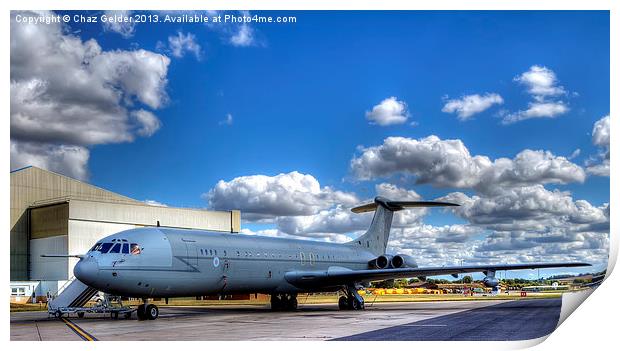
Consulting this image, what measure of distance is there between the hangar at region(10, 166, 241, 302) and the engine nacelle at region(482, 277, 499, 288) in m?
38.0

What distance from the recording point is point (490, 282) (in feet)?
102

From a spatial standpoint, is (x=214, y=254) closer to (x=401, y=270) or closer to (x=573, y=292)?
(x=401, y=270)

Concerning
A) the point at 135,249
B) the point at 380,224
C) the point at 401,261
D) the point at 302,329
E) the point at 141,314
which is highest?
the point at 380,224

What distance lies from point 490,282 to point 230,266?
40.6ft

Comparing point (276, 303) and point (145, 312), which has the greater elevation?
point (145, 312)

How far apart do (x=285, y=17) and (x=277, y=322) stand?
1256 cm

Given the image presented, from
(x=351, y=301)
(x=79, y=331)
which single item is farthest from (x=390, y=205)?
(x=79, y=331)

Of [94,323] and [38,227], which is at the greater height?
[38,227]

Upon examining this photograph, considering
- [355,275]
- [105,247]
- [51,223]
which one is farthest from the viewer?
[51,223]

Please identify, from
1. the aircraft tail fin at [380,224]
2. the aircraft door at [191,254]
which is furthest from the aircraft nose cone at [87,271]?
the aircraft tail fin at [380,224]

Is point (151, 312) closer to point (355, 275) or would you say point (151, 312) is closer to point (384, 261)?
point (355, 275)
